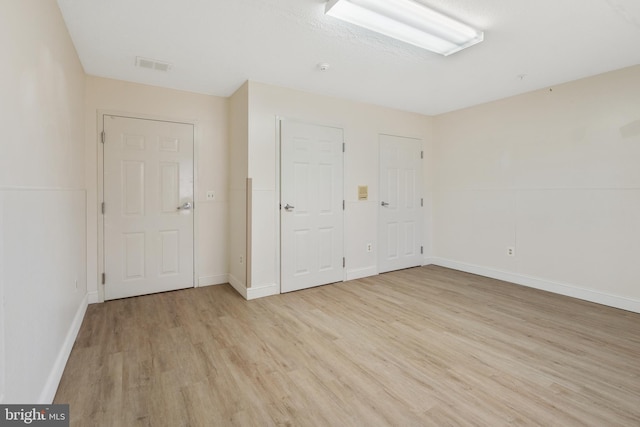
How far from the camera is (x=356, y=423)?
1.67 m

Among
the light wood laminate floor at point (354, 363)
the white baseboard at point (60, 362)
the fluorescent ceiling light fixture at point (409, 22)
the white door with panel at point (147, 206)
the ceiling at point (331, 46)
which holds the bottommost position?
the light wood laminate floor at point (354, 363)

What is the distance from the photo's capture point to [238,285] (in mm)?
3842

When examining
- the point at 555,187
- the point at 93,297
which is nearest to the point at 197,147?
the point at 93,297

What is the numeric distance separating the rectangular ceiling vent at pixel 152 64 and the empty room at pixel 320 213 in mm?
25

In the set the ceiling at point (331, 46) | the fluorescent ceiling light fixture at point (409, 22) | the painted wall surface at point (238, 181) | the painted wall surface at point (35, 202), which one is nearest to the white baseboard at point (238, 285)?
the painted wall surface at point (238, 181)

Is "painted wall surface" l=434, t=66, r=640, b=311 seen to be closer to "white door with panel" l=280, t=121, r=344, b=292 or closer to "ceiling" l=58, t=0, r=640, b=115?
"ceiling" l=58, t=0, r=640, b=115

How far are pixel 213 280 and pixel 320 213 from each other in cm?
166

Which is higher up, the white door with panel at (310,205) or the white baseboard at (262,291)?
the white door with panel at (310,205)

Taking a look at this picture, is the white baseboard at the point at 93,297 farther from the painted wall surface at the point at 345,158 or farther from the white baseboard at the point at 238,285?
the painted wall surface at the point at 345,158

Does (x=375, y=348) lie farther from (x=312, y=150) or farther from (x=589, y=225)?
(x=589, y=225)

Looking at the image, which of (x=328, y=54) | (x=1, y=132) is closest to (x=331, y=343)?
(x=1, y=132)

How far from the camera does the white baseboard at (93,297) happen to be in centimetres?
338

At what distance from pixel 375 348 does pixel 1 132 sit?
8.28ft

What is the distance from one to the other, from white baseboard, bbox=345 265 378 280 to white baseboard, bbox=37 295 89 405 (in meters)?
2.98
